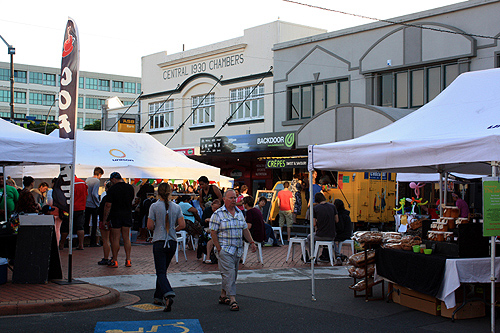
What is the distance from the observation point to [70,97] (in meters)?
10.0

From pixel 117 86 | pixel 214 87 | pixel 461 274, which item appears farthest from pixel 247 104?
pixel 117 86

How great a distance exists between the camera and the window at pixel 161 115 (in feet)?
108

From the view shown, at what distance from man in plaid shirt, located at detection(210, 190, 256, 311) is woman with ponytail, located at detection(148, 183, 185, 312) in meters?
0.54

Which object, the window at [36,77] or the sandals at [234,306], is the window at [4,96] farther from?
the sandals at [234,306]

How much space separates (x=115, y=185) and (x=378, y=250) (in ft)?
18.2

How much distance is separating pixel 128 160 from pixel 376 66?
11374mm

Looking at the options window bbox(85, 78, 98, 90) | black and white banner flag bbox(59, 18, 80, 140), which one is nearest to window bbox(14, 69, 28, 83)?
window bbox(85, 78, 98, 90)

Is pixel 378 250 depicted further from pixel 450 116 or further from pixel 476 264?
pixel 450 116

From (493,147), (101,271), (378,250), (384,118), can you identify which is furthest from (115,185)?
(384,118)

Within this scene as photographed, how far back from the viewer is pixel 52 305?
766 cm

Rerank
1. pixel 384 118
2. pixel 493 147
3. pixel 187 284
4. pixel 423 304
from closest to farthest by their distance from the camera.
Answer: pixel 493 147, pixel 423 304, pixel 187 284, pixel 384 118

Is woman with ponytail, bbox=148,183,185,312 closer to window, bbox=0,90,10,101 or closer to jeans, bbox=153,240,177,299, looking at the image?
jeans, bbox=153,240,177,299

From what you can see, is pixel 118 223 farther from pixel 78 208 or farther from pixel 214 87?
pixel 214 87

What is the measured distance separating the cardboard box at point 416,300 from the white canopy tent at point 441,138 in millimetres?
1056
